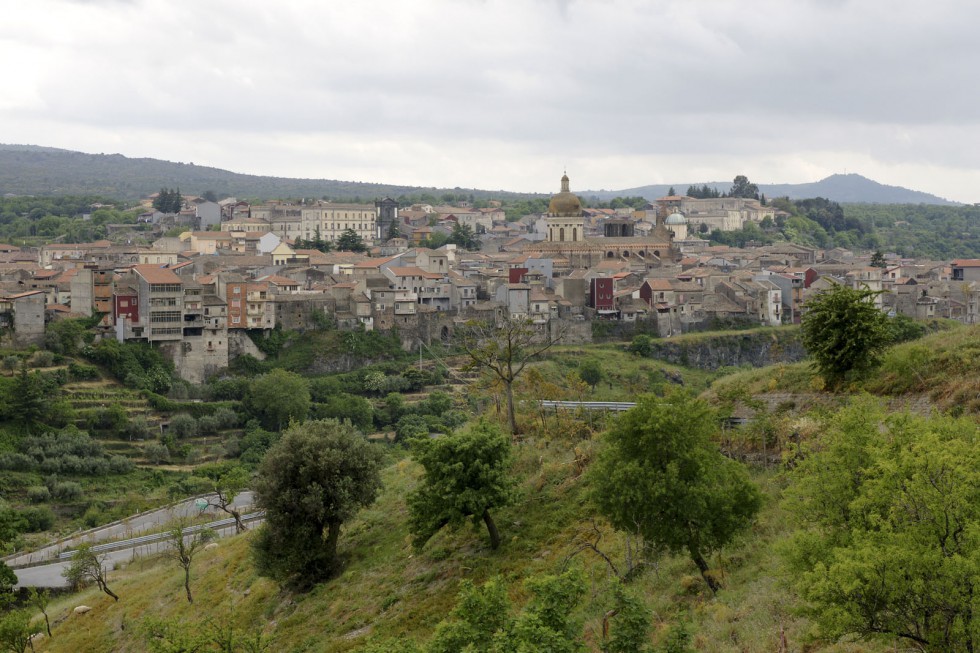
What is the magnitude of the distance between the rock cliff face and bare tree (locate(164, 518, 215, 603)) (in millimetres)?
29281

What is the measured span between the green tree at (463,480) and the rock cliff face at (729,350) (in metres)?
38.5

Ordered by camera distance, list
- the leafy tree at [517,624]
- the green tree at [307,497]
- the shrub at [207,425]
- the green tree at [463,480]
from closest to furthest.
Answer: the leafy tree at [517,624], the green tree at [463,480], the green tree at [307,497], the shrub at [207,425]

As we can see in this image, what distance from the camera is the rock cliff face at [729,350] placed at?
183 ft

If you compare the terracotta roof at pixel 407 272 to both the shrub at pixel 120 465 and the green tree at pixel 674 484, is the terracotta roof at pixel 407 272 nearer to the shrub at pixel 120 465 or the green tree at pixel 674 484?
the shrub at pixel 120 465

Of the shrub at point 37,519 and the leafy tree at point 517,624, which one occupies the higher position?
the leafy tree at point 517,624

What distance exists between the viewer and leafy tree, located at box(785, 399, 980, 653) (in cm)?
847

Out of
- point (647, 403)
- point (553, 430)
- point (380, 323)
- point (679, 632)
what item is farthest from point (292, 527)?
point (380, 323)

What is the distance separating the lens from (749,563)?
14.2 meters

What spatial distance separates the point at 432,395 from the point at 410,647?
126 ft

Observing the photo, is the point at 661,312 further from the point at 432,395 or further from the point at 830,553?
the point at 830,553

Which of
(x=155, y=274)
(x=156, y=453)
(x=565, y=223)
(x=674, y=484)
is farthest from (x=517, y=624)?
(x=565, y=223)

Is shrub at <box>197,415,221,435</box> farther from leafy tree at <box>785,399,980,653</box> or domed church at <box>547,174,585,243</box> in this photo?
leafy tree at <box>785,399,980,653</box>

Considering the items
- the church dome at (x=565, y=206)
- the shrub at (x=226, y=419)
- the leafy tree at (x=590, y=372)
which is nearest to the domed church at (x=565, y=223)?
the church dome at (x=565, y=206)

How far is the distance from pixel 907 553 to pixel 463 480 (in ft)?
33.0
